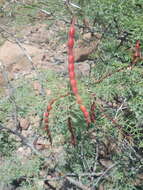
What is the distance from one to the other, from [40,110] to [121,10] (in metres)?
0.88

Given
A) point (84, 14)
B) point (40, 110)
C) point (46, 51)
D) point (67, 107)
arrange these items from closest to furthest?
point (67, 107)
point (40, 110)
point (84, 14)
point (46, 51)

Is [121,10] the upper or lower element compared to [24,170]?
upper

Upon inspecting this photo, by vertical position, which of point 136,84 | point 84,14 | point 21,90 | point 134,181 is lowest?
point 134,181

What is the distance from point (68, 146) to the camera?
8.05 ft

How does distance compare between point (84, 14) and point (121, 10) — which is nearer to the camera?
point (121, 10)

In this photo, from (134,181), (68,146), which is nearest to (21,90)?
(68,146)

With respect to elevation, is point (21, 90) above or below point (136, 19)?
below

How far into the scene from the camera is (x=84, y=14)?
8.90ft

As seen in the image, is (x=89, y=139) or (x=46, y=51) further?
(x=46, y=51)

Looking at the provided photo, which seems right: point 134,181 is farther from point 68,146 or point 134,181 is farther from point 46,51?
point 46,51

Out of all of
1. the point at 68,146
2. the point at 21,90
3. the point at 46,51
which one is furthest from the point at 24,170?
the point at 46,51

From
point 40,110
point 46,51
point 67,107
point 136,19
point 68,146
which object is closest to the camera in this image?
point 67,107

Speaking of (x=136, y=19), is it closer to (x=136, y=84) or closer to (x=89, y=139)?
(x=136, y=84)

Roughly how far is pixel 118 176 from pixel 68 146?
34cm
